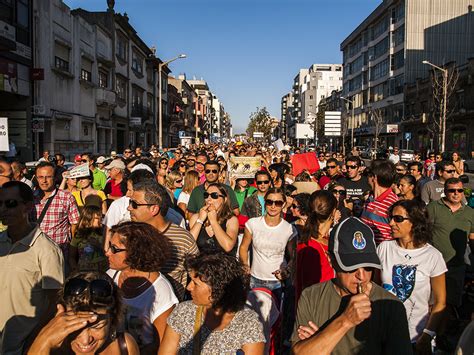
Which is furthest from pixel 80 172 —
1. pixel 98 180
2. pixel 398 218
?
pixel 398 218

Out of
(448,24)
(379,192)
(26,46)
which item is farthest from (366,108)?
(379,192)

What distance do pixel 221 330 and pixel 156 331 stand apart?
25.1 inches

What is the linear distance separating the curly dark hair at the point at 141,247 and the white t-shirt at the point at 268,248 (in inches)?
71.2

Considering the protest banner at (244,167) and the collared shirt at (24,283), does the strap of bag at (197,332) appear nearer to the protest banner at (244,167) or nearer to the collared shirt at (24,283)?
the collared shirt at (24,283)

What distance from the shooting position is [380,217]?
5.10 meters

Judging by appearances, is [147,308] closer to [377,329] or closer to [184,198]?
[377,329]

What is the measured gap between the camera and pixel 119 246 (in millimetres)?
3225

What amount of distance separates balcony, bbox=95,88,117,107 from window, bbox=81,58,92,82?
1153 mm

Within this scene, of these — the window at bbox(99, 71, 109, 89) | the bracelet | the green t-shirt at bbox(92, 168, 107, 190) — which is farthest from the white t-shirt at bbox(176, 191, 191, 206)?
the window at bbox(99, 71, 109, 89)

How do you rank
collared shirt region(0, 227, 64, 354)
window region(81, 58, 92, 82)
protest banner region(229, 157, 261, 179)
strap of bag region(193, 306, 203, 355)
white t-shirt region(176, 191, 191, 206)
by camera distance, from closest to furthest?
strap of bag region(193, 306, 203, 355) < collared shirt region(0, 227, 64, 354) < white t-shirt region(176, 191, 191, 206) < protest banner region(229, 157, 261, 179) < window region(81, 58, 92, 82)

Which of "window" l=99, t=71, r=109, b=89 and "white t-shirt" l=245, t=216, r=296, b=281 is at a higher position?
"window" l=99, t=71, r=109, b=89

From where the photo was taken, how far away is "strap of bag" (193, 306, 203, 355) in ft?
9.01

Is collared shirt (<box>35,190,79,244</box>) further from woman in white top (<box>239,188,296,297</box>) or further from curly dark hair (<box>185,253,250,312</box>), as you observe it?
curly dark hair (<box>185,253,250,312</box>)

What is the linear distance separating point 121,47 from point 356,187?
35726mm
